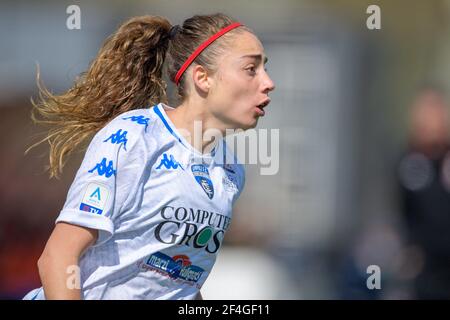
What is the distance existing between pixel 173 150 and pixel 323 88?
14.9 feet

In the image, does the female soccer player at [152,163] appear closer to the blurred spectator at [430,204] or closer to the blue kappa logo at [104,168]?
the blue kappa logo at [104,168]

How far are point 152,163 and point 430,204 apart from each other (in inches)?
132

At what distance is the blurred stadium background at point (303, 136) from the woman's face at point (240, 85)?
125 inches

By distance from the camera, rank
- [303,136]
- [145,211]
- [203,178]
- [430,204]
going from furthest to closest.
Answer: [303,136]
[430,204]
[203,178]
[145,211]

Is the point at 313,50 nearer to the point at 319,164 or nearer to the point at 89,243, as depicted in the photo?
the point at 319,164

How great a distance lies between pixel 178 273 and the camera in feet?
11.3

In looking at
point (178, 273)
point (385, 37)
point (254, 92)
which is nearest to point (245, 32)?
point (254, 92)

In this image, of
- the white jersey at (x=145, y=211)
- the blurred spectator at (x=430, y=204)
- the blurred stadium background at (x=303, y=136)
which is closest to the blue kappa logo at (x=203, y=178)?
the white jersey at (x=145, y=211)

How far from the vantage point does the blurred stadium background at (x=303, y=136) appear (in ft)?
22.2

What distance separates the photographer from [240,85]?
360cm

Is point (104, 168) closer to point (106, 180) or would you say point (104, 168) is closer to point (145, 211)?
point (106, 180)

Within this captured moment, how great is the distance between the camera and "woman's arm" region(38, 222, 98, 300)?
304 cm

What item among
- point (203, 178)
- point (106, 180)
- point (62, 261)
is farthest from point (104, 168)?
point (203, 178)

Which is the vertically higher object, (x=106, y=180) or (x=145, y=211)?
(x=106, y=180)
